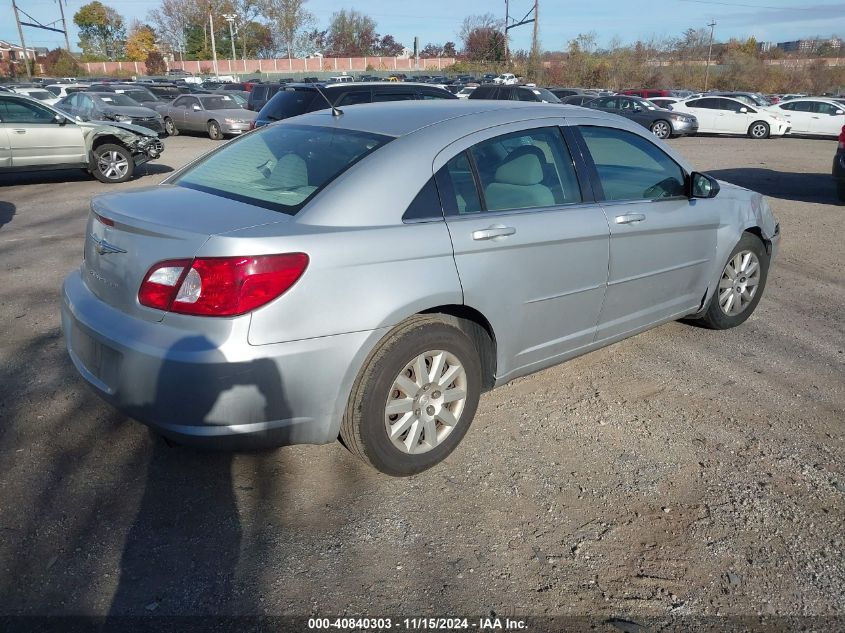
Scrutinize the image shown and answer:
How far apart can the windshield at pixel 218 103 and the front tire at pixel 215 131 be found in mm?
602

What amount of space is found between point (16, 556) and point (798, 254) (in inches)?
308

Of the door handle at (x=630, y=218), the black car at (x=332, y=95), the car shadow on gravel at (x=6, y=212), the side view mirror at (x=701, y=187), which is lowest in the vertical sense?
the car shadow on gravel at (x=6, y=212)

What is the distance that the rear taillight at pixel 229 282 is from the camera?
2701 millimetres

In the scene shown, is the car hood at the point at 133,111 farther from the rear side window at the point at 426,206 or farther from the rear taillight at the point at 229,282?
the rear taillight at the point at 229,282

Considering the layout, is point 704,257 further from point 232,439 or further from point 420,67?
point 420,67

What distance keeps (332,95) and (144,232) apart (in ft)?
26.9

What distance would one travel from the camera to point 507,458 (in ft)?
11.7

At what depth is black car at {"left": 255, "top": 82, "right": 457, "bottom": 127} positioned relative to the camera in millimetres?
9930

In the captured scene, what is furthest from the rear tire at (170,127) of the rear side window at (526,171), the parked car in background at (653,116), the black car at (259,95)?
the rear side window at (526,171)

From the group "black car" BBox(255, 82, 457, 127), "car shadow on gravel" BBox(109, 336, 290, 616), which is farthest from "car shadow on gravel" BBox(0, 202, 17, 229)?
"car shadow on gravel" BBox(109, 336, 290, 616)

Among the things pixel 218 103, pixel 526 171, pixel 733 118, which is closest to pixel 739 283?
pixel 526 171

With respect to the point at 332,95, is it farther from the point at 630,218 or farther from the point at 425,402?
the point at 425,402

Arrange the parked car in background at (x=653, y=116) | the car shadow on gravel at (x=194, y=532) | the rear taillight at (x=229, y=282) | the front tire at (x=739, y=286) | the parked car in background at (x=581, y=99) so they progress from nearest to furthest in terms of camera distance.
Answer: the car shadow on gravel at (x=194, y=532), the rear taillight at (x=229, y=282), the front tire at (x=739, y=286), the parked car in background at (x=653, y=116), the parked car in background at (x=581, y=99)

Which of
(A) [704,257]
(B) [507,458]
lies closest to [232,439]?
(B) [507,458]
